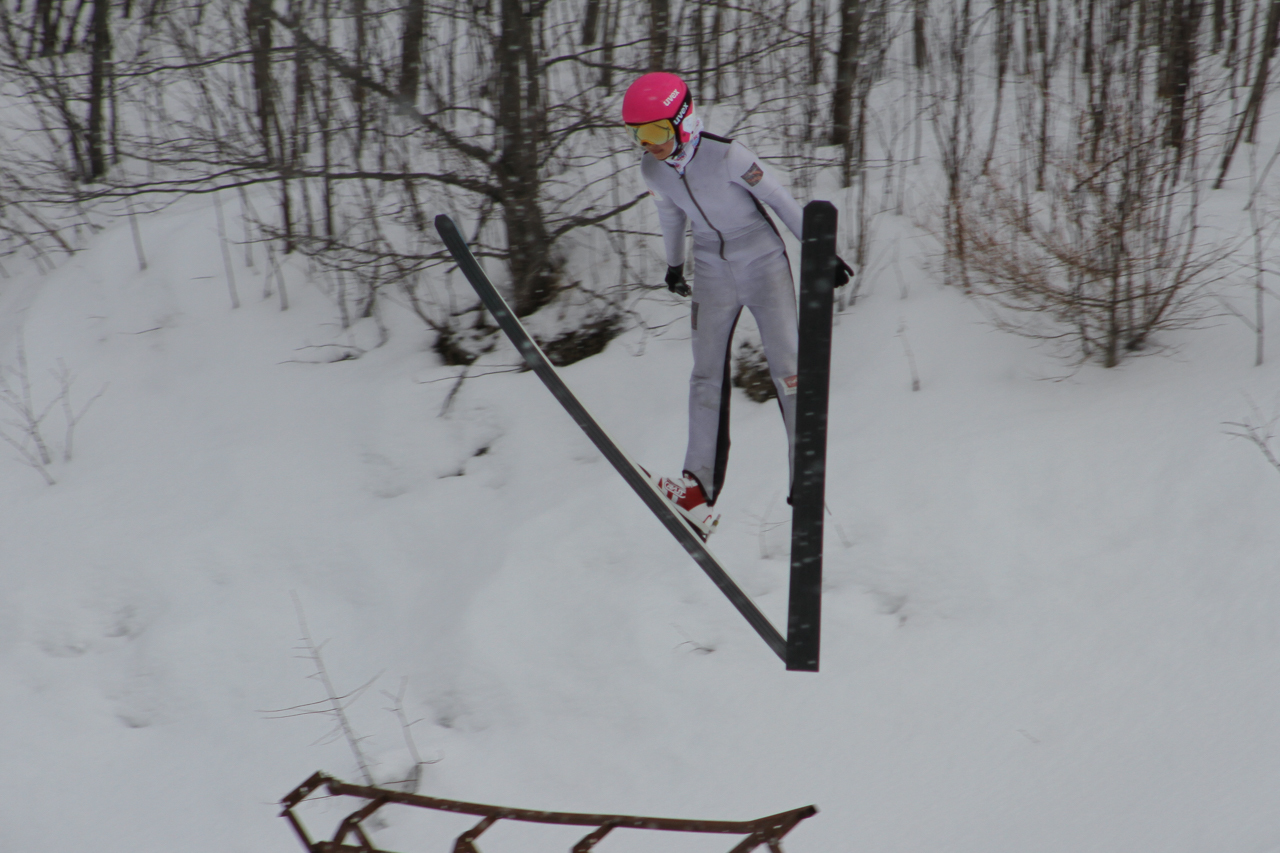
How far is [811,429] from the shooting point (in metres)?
1.92

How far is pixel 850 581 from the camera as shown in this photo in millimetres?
3213

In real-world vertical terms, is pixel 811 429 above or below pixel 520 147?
below

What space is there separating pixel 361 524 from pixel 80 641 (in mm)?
1264

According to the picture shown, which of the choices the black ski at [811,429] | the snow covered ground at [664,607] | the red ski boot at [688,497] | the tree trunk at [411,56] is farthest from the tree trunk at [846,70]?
the black ski at [811,429]

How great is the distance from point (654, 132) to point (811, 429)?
805 mm

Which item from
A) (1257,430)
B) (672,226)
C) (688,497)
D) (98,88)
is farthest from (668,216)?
(98,88)

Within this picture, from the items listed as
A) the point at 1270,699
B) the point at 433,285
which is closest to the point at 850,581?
the point at 1270,699

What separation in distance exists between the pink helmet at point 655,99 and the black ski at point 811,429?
52 cm

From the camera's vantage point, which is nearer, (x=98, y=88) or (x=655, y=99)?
(x=655, y=99)

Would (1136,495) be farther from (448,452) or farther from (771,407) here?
(448,452)

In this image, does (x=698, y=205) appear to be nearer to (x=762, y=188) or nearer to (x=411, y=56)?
(x=762, y=188)

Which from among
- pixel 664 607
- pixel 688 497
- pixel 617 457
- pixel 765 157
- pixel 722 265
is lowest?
pixel 664 607

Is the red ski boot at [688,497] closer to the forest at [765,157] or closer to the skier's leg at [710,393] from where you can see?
the skier's leg at [710,393]

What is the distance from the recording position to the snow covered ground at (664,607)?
8.44 ft
